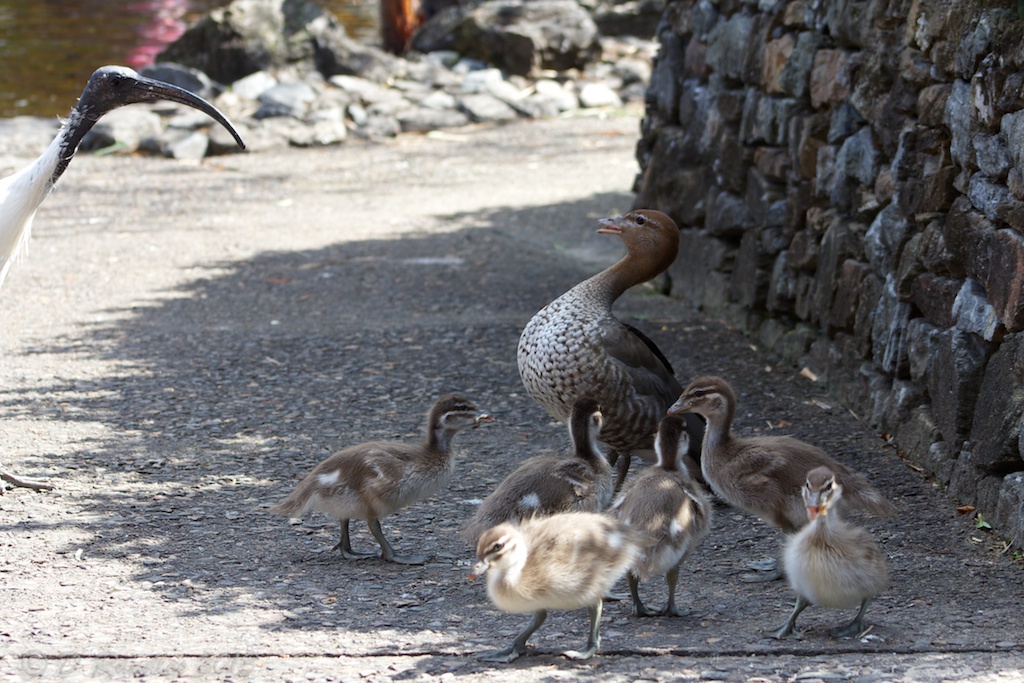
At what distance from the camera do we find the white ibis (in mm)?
→ 6277

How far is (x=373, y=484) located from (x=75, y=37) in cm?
2351

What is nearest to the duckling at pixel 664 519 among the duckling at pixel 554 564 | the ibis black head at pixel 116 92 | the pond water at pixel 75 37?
the duckling at pixel 554 564

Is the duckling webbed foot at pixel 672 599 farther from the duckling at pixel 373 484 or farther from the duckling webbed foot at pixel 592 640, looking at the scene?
the duckling at pixel 373 484

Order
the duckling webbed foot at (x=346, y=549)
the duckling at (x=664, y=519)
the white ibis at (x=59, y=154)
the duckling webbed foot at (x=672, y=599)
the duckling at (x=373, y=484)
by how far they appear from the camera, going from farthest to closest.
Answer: the white ibis at (x=59, y=154), the duckling webbed foot at (x=346, y=549), the duckling at (x=373, y=484), the duckling webbed foot at (x=672, y=599), the duckling at (x=664, y=519)

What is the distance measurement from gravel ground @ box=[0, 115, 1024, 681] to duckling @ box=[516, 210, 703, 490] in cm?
50

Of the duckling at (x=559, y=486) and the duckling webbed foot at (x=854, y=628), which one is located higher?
the duckling at (x=559, y=486)

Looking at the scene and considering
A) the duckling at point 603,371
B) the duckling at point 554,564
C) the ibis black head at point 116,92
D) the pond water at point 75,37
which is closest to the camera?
the duckling at point 554,564

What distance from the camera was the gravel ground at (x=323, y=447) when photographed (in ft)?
14.0

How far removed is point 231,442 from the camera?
6543 millimetres

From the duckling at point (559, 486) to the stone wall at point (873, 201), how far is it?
1696mm

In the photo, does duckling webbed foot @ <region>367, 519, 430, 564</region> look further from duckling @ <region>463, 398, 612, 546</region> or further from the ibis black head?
the ibis black head

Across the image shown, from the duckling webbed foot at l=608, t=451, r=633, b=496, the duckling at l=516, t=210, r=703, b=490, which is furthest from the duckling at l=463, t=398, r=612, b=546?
the duckling webbed foot at l=608, t=451, r=633, b=496

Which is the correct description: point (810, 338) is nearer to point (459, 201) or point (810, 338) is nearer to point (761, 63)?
point (761, 63)

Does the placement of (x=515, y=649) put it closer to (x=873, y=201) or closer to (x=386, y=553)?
(x=386, y=553)
